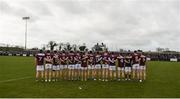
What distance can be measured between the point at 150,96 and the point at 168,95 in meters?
1.14

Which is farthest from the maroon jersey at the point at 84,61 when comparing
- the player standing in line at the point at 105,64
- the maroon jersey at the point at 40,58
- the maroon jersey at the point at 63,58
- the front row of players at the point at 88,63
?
the maroon jersey at the point at 40,58

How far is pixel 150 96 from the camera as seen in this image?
55.9 ft

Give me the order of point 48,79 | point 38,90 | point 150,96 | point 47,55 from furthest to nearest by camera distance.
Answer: point 48,79, point 47,55, point 38,90, point 150,96

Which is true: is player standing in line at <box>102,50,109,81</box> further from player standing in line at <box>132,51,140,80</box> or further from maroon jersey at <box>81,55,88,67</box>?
player standing in line at <box>132,51,140,80</box>

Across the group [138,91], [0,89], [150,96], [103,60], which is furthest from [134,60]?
[0,89]

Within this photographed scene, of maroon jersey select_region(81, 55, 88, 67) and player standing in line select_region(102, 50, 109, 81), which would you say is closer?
maroon jersey select_region(81, 55, 88, 67)

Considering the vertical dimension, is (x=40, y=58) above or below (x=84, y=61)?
above

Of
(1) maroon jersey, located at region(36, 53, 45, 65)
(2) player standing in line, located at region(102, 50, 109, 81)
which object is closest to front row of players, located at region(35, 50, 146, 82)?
(2) player standing in line, located at region(102, 50, 109, 81)

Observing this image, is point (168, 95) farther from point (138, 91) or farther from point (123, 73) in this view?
point (123, 73)

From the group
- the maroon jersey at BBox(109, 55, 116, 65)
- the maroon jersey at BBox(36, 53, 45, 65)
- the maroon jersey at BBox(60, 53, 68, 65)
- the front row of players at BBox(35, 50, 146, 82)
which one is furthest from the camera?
the maroon jersey at BBox(109, 55, 116, 65)

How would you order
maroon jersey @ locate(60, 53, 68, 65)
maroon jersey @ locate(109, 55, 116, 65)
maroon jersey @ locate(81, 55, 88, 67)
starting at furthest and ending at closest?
A: 1. maroon jersey @ locate(109, 55, 116, 65)
2. maroon jersey @ locate(81, 55, 88, 67)
3. maroon jersey @ locate(60, 53, 68, 65)

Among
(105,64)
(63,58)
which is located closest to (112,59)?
(105,64)

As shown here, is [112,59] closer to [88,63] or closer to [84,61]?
[88,63]

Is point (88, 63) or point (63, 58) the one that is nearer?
point (63, 58)
